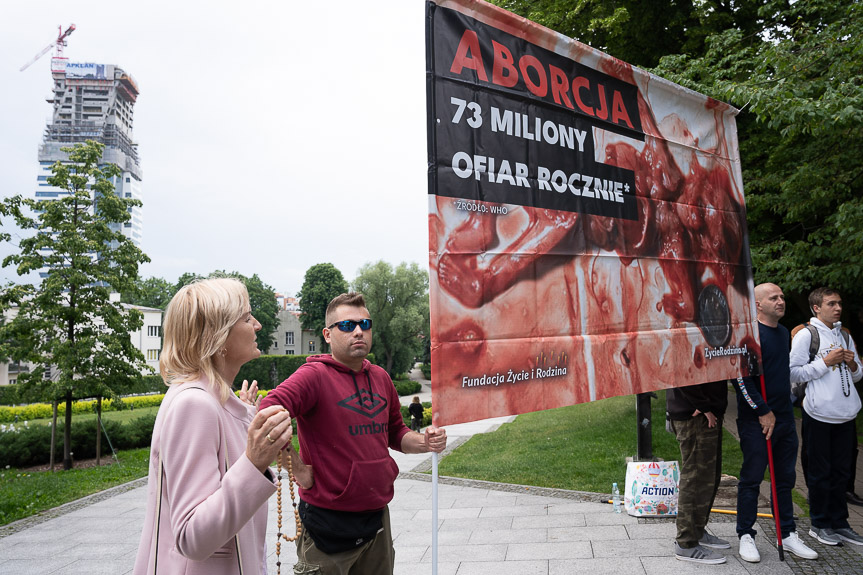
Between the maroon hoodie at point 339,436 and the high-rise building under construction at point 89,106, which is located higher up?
the high-rise building under construction at point 89,106

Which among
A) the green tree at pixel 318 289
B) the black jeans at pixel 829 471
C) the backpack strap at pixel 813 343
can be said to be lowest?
the black jeans at pixel 829 471

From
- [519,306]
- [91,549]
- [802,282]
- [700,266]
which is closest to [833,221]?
[802,282]

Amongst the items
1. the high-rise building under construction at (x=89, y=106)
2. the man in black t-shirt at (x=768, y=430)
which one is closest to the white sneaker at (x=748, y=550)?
the man in black t-shirt at (x=768, y=430)

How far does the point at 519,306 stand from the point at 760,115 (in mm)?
5442

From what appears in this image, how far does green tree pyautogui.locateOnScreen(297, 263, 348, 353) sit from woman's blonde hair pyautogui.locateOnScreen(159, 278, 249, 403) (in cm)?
7120

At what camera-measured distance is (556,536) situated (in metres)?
6.39

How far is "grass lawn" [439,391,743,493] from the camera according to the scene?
9.55 m

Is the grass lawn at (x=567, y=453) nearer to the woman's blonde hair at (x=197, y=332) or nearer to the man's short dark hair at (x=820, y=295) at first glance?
the man's short dark hair at (x=820, y=295)

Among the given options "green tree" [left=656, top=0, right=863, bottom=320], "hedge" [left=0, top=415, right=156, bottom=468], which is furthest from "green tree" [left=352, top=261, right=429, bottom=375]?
"green tree" [left=656, top=0, right=863, bottom=320]

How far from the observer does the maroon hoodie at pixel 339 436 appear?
122 inches

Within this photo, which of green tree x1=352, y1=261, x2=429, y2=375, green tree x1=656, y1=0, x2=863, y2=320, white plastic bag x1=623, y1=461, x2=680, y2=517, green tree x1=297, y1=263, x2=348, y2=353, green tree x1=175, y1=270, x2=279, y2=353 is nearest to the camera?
white plastic bag x1=623, y1=461, x2=680, y2=517

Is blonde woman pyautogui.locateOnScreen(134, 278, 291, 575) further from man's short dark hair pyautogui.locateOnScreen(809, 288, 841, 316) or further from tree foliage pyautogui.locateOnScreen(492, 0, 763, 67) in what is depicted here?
tree foliage pyautogui.locateOnScreen(492, 0, 763, 67)

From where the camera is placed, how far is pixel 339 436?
316 cm

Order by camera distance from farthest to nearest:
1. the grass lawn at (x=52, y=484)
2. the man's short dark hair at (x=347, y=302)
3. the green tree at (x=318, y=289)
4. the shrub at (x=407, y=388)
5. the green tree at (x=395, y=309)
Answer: the green tree at (x=318, y=289)
the green tree at (x=395, y=309)
the shrub at (x=407, y=388)
the grass lawn at (x=52, y=484)
the man's short dark hair at (x=347, y=302)
